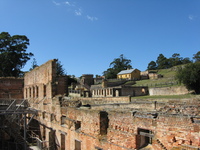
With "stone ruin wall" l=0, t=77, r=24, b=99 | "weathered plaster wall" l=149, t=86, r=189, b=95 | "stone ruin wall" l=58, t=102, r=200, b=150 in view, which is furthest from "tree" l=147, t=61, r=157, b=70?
"stone ruin wall" l=58, t=102, r=200, b=150

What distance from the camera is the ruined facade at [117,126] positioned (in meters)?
6.49

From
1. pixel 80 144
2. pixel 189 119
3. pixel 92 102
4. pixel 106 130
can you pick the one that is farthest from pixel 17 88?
pixel 189 119

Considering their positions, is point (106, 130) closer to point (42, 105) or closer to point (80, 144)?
point (80, 144)

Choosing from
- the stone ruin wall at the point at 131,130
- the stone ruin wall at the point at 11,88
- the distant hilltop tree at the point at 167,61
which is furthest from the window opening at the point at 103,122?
the distant hilltop tree at the point at 167,61

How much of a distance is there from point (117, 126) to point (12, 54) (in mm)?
38394

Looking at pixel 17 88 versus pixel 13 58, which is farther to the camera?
pixel 13 58

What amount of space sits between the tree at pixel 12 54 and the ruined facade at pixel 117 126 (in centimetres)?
2590

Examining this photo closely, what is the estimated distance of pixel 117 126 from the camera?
899 centimetres

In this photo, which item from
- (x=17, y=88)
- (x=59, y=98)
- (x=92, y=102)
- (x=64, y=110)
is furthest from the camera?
(x=17, y=88)

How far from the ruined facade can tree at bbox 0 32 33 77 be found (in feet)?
85.0

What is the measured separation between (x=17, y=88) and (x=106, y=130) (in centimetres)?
2273

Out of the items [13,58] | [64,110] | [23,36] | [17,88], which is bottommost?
[64,110]

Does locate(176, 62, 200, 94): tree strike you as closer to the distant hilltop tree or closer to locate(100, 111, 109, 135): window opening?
locate(100, 111, 109, 135): window opening

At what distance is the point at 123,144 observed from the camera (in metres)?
8.33
